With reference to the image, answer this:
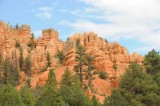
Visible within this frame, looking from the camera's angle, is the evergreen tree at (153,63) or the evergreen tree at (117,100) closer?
the evergreen tree at (117,100)

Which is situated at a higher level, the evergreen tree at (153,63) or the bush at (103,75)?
the evergreen tree at (153,63)

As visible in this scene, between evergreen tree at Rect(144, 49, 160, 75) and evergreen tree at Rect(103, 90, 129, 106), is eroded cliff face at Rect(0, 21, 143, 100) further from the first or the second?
evergreen tree at Rect(103, 90, 129, 106)

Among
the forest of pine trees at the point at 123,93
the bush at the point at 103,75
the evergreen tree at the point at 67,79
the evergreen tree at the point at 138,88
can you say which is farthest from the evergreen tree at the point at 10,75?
the evergreen tree at the point at 138,88

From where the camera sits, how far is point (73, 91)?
4225 centimetres

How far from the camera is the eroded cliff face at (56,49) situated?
86.4 meters

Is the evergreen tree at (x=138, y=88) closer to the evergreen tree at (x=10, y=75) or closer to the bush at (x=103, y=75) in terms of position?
the bush at (x=103, y=75)

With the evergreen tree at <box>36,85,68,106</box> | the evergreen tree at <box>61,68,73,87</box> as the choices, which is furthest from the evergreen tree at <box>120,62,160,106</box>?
the evergreen tree at <box>61,68,73,87</box>

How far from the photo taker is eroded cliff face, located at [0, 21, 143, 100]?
86438mm

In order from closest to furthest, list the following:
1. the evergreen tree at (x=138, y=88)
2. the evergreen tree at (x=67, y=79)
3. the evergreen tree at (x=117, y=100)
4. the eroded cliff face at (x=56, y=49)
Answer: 1. the evergreen tree at (x=117, y=100)
2. the evergreen tree at (x=138, y=88)
3. the evergreen tree at (x=67, y=79)
4. the eroded cliff face at (x=56, y=49)

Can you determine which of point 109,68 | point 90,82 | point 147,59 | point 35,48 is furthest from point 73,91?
point 35,48

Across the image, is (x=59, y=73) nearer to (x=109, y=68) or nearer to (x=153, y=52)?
(x=109, y=68)

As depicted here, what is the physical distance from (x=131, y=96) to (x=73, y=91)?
8.08 m

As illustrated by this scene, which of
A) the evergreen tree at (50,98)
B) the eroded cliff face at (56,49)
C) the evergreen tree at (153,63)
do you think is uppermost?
the eroded cliff face at (56,49)

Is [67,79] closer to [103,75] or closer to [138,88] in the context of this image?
[138,88]
